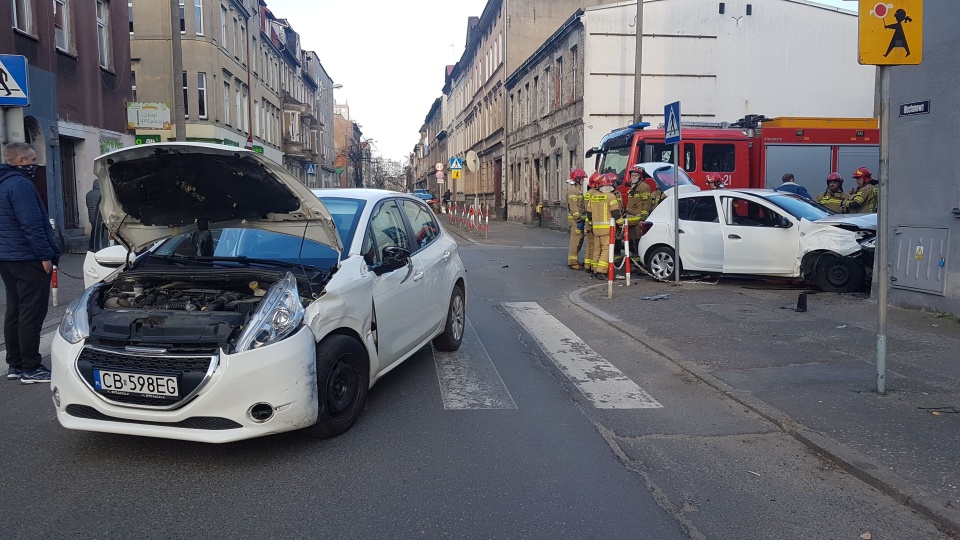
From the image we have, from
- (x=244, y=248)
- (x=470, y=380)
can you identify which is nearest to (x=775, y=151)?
(x=470, y=380)

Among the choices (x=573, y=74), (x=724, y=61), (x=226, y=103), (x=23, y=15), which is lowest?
(x=23, y=15)

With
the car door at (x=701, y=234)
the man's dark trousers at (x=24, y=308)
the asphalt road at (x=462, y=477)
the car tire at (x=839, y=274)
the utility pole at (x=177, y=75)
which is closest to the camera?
the asphalt road at (x=462, y=477)

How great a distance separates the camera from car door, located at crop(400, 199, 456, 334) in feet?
21.1

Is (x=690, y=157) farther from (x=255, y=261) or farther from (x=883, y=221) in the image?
(x=255, y=261)

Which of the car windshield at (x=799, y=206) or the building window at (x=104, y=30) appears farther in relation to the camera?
the building window at (x=104, y=30)

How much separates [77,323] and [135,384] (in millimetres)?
648

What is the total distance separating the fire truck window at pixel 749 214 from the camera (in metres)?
11.6

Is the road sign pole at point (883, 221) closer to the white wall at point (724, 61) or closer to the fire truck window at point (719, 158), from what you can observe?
the fire truck window at point (719, 158)

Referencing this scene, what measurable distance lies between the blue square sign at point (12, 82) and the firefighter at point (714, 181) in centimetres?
1374

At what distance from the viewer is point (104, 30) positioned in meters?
21.4

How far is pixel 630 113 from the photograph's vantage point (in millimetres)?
27500

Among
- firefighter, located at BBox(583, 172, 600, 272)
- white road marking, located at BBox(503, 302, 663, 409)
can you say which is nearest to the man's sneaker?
white road marking, located at BBox(503, 302, 663, 409)

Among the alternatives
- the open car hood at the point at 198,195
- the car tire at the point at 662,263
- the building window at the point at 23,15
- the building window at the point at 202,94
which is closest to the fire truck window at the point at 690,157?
the car tire at the point at 662,263

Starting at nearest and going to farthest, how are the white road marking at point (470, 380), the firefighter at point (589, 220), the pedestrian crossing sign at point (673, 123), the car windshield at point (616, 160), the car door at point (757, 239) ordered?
the white road marking at point (470, 380) → the pedestrian crossing sign at point (673, 123) → the car door at point (757, 239) → the firefighter at point (589, 220) → the car windshield at point (616, 160)
